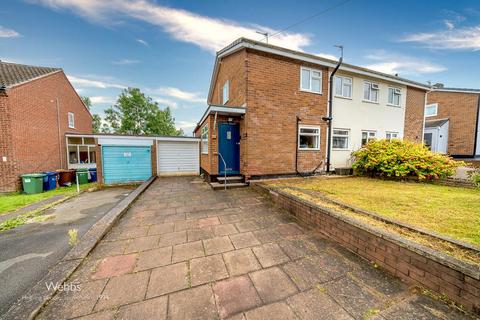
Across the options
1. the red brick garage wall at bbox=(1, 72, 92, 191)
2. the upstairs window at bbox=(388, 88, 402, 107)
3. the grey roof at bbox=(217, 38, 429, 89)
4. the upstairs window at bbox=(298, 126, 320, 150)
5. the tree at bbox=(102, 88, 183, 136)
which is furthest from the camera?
the tree at bbox=(102, 88, 183, 136)

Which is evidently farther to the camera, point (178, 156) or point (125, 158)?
point (178, 156)

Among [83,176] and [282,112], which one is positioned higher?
[282,112]

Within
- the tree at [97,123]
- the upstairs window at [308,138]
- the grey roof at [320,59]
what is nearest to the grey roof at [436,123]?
the grey roof at [320,59]

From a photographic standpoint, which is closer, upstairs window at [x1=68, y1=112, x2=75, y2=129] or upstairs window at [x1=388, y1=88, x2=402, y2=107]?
upstairs window at [x1=388, y1=88, x2=402, y2=107]

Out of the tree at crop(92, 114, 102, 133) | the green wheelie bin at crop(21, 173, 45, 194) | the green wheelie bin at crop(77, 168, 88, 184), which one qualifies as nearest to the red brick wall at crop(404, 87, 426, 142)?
the green wheelie bin at crop(77, 168, 88, 184)

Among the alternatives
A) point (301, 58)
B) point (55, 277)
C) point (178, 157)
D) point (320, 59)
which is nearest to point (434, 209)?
point (55, 277)

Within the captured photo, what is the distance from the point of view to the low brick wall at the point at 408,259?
5.38ft

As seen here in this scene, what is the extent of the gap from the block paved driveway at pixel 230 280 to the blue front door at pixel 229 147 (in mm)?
4076

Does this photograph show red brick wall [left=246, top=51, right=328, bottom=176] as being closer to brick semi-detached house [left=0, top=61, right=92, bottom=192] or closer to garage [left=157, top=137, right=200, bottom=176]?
garage [left=157, top=137, right=200, bottom=176]

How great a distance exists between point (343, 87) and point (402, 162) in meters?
4.40

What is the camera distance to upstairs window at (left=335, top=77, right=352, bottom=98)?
8.60 meters

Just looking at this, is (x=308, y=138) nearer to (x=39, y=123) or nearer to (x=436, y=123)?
(x=436, y=123)

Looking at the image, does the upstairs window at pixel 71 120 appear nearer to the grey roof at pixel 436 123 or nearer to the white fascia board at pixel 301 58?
the white fascia board at pixel 301 58

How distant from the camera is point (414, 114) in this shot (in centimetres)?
1095
